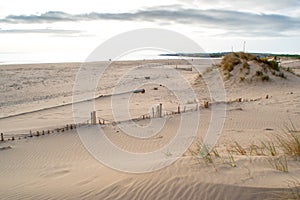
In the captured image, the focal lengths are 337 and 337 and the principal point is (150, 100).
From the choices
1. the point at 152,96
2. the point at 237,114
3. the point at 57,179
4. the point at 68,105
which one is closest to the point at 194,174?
the point at 57,179

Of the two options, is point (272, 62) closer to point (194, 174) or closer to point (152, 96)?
point (152, 96)

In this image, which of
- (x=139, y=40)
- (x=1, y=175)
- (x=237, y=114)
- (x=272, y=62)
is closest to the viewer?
(x=1, y=175)

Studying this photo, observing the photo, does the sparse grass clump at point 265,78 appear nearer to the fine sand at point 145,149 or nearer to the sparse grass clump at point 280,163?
the fine sand at point 145,149

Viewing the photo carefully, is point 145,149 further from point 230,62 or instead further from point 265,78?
point 230,62

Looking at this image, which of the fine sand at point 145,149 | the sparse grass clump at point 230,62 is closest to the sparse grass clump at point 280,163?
the fine sand at point 145,149

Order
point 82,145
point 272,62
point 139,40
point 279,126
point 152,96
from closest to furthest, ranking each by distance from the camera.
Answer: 1. point 139,40
2. point 82,145
3. point 279,126
4. point 152,96
5. point 272,62

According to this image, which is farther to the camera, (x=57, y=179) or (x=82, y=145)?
(x=82, y=145)

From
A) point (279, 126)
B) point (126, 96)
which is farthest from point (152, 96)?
point (279, 126)

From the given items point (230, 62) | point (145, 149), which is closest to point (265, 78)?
point (230, 62)

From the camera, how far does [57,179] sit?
7625 millimetres

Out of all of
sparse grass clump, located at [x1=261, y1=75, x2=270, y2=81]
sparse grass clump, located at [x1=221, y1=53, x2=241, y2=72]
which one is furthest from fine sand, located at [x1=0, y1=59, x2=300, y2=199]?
sparse grass clump, located at [x1=221, y1=53, x2=241, y2=72]

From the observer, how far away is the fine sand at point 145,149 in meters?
5.66

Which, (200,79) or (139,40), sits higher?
(139,40)

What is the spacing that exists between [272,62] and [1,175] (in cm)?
2393
